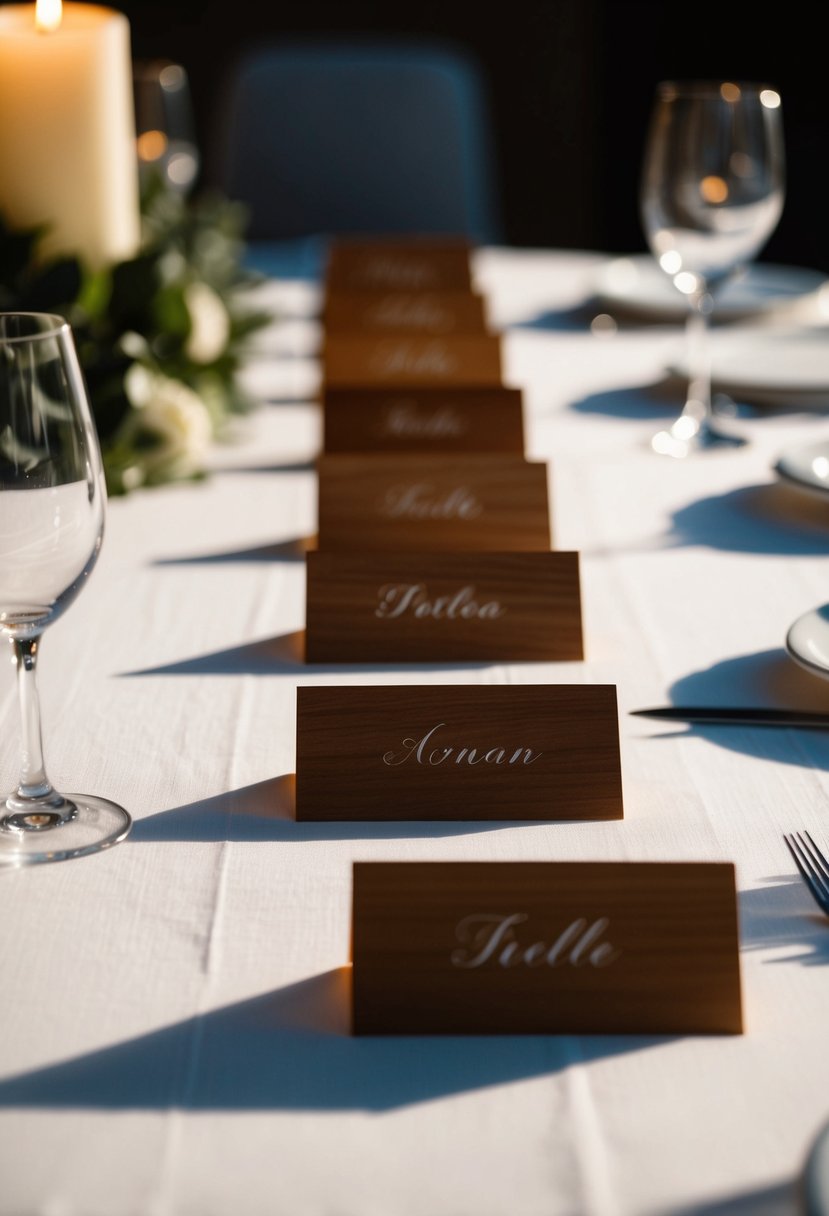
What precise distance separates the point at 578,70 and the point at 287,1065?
4163 mm

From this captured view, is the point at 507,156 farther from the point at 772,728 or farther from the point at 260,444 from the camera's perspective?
the point at 772,728

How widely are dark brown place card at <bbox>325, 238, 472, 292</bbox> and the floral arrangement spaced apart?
0.18 meters

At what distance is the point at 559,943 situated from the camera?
554 millimetres

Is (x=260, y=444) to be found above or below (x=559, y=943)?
below

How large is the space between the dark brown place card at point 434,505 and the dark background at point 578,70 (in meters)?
3.13

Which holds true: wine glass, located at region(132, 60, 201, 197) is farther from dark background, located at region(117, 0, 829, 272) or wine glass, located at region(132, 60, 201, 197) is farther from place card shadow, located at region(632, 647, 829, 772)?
dark background, located at region(117, 0, 829, 272)

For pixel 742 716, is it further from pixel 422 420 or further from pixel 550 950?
pixel 422 420

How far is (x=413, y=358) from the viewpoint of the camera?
1.36m

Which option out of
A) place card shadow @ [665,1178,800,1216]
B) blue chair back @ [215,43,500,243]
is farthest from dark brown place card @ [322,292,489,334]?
blue chair back @ [215,43,500,243]

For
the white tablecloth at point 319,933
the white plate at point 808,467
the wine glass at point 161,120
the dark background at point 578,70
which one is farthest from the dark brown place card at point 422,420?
the dark background at point 578,70

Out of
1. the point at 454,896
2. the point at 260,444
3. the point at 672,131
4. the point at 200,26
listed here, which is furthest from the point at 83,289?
the point at 200,26

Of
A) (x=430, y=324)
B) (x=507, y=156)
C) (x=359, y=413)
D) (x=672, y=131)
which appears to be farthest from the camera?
(x=507, y=156)

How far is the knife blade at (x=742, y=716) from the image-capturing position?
31.9 inches

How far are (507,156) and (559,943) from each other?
4082 mm
